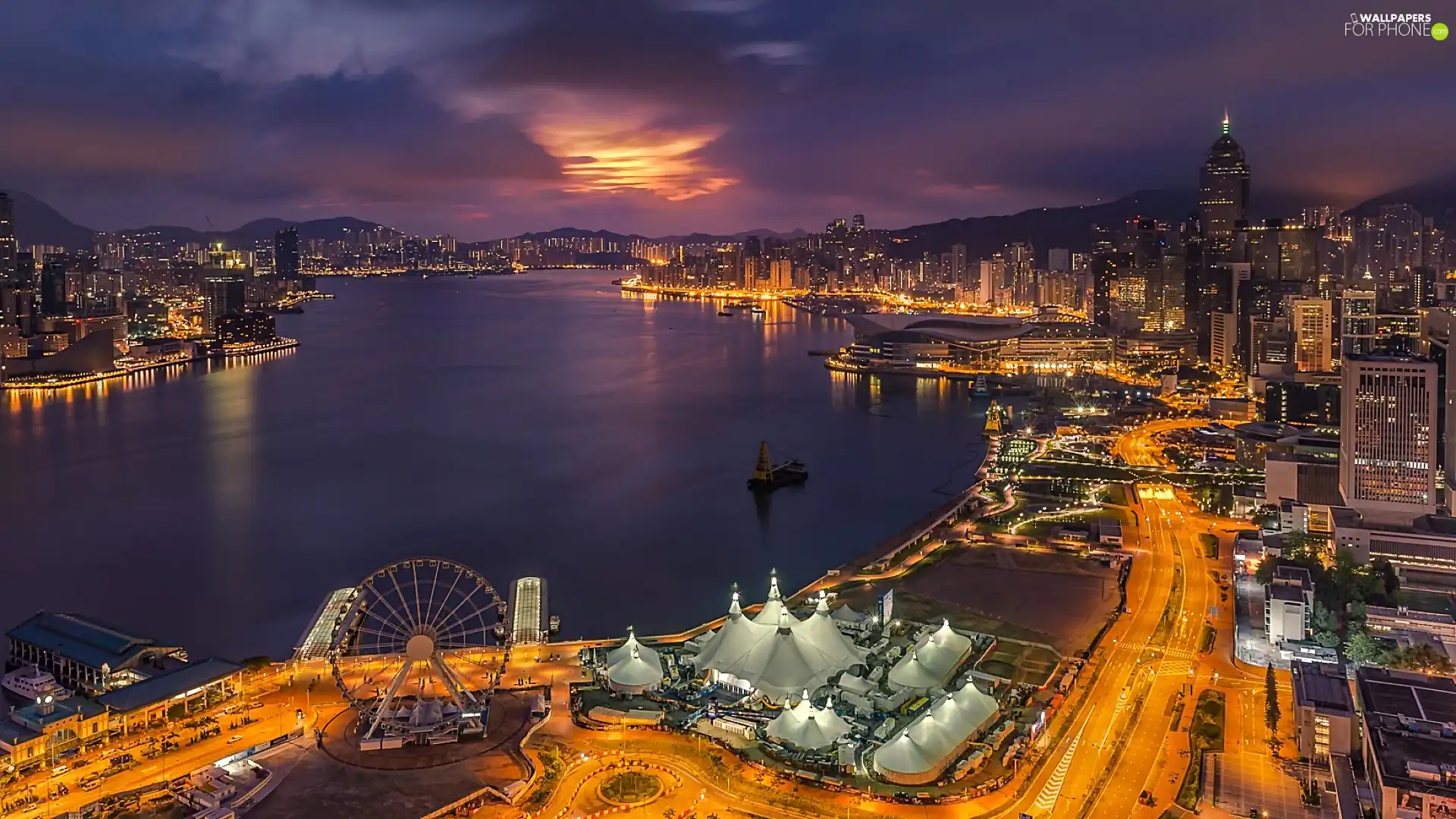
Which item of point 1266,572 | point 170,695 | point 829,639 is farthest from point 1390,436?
point 170,695

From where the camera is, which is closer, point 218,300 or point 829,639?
point 829,639

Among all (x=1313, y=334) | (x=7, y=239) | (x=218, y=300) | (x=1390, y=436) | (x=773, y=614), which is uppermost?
(x=7, y=239)

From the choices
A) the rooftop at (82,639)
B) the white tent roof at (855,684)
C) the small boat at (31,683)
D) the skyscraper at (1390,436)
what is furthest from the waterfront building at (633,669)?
the skyscraper at (1390,436)

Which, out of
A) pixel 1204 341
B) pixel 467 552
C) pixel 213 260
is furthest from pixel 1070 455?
pixel 213 260

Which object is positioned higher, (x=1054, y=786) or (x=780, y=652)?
(x=780, y=652)

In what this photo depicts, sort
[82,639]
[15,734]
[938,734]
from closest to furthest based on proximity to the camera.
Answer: [938,734] → [15,734] → [82,639]

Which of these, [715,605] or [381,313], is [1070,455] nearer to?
[715,605]

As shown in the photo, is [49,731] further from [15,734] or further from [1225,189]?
[1225,189]
